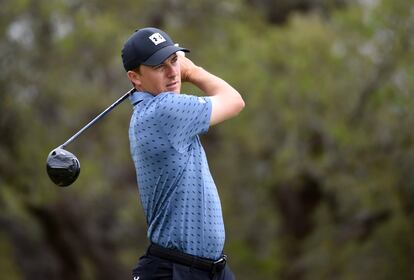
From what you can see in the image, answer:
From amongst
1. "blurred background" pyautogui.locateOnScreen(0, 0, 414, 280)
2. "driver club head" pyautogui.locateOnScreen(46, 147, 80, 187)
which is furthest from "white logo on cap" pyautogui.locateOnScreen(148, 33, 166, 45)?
"blurred background" pyautogui.locateOnScreen(0, 0, 414, 280)

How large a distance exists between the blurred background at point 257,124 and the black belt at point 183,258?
36.7ft

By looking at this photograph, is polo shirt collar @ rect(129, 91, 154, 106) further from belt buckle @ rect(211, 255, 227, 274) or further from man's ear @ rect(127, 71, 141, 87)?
belt buckle @ rect(211, 255, 227, 274)

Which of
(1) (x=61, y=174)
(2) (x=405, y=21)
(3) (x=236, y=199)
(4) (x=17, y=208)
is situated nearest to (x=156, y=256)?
(1) (x=61, y=174)

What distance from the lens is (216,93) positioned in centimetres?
498

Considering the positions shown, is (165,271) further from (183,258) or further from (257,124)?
(257,124)

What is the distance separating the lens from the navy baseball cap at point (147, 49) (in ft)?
15.5

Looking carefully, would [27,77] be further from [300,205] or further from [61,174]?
[61,174]

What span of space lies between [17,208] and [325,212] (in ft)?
22.0

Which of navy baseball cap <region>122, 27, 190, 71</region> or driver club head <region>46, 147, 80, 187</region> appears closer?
navy baseball cap <region>122, 27, 190, 71</region>

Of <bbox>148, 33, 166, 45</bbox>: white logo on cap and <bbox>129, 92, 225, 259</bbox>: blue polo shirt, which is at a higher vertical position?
<bbox>148, 33, 166, 45</bbox>: white logo on cap

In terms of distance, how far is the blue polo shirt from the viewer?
4680mm

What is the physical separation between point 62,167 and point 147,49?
0.68 meters

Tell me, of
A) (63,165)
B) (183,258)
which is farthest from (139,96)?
(183,258)

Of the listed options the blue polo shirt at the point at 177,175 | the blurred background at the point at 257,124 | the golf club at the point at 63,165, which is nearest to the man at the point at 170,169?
the blue polo shirt at the point at 177,175
